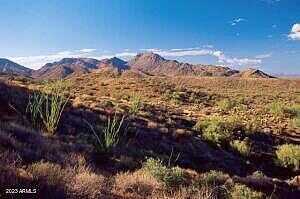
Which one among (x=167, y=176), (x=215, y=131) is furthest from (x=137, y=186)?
(x=215, y=131)

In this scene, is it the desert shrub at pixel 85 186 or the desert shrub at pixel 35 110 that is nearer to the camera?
the desert shrub at pixel 85 186

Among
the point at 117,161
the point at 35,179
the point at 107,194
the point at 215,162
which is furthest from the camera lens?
the point at 215,162

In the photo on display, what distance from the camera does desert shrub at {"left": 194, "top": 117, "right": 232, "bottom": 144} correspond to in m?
25.0

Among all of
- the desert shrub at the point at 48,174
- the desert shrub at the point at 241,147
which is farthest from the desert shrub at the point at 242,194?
the desert shrub at the point at 241,147

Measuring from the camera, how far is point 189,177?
37.5 ft

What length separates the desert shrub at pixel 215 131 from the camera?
2495 cm

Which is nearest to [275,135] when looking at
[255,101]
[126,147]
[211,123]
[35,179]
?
[211,123]

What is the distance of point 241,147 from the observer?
23828 millimetres

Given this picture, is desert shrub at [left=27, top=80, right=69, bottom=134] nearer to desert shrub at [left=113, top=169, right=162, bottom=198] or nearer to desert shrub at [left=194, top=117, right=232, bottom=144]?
desert shrub at [left=113, top=169, right=162, bottom=198]

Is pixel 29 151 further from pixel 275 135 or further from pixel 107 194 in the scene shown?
pixel 275 135

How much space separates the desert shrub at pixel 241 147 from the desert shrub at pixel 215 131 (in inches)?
31.0

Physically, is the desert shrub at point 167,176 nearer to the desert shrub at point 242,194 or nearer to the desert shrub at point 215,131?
the desert shrub at point 242,194

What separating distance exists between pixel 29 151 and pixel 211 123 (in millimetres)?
18297

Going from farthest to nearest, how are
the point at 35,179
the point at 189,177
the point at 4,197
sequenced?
1. the point at 189,177
2. the point at 35,179
3. the point at 4,197
